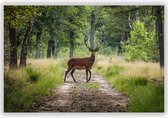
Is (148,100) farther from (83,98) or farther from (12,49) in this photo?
(12,49)

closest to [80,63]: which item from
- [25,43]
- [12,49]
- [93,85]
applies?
[93,85]

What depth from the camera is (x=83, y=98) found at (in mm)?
7488

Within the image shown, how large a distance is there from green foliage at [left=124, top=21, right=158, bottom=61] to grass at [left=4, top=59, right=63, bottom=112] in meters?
1.07

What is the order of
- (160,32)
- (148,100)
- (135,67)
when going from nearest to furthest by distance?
1. (148,100)
2. (160,32)
3. (135,67)

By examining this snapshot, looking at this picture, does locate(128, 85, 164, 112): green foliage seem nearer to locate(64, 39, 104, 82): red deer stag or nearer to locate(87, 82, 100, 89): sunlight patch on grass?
locate(87, 82, 100, 89): sunlight patch on grass

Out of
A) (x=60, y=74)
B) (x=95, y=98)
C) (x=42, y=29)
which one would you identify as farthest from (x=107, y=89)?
(x=42, y=29)

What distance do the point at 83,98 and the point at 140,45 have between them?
117cm

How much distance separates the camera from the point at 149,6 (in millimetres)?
7449

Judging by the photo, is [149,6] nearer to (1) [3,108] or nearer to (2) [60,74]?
(2) [60,74]

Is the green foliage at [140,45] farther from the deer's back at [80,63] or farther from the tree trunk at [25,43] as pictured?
the tree trunk at [25,43]

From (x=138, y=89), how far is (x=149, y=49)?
0.64 metres

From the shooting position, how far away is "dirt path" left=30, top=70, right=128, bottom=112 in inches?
289

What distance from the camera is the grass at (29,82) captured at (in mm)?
7262

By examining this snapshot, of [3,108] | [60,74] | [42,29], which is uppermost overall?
[42,29]
